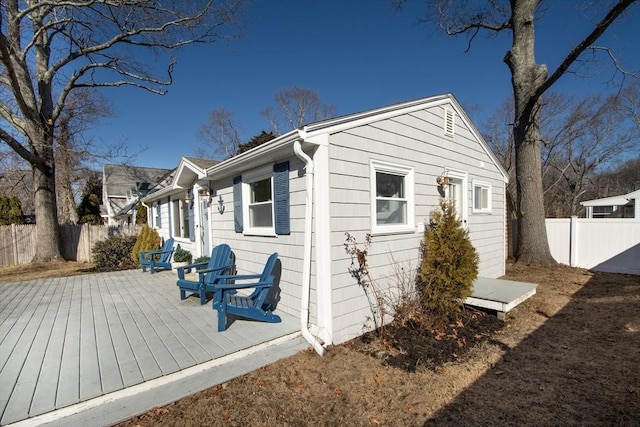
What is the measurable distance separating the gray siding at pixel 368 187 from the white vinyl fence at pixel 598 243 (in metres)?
4.38

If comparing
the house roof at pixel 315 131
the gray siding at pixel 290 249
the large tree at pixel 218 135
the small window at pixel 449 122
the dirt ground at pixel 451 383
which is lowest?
the dirt ground at pixel 451 383

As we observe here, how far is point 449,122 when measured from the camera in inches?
238

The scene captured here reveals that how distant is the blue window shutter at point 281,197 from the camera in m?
4.32

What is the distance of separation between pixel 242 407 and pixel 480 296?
424cm

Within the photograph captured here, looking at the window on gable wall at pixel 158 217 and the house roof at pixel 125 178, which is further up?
the house roof at pixel 125 178

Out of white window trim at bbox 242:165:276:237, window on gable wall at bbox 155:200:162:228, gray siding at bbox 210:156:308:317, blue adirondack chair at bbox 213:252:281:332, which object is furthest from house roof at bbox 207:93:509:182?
window on gable wall at bbox 155:200:162:228

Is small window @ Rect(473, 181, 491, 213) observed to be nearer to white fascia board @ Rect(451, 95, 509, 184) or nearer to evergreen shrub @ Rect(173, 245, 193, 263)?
white fascia board @ Rect(451, 95, 509, 184)

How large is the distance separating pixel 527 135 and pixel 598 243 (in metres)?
3.60

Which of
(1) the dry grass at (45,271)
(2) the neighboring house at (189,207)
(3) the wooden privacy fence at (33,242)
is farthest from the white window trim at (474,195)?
(3) the wooden privacy fence at (33,242)

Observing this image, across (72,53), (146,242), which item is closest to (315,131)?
(146,242)

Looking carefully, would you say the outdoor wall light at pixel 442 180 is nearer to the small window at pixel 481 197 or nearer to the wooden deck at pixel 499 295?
the small window at pixel 481 197

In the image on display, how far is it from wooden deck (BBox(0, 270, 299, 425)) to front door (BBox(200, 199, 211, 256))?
1804 mm

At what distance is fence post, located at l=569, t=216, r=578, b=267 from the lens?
28.2 feet

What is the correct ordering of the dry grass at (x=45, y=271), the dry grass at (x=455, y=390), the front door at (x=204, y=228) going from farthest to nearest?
the dry grass at (x=45, y=271) < the front door at (x=204, y=228) < the dry grass at (x=455, y=390)
